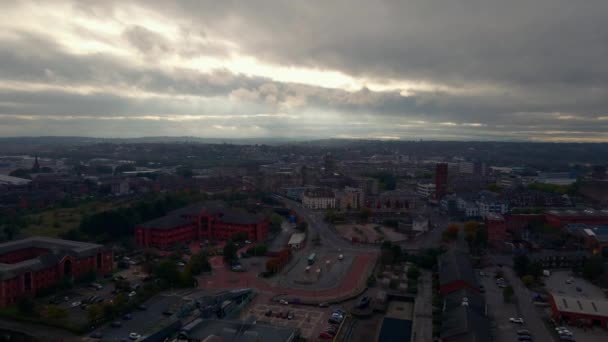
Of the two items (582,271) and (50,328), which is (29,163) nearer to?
(50,328)

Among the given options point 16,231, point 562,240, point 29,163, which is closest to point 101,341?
point 16,231

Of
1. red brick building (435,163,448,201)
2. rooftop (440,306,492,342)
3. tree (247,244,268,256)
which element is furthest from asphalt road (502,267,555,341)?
red brick building (435,163,448,201)

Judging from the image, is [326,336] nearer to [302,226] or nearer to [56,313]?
[56,313]

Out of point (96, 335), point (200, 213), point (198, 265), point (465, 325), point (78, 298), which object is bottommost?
point (78, 298)

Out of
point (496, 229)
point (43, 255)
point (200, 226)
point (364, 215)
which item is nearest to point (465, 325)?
point (496, 229)

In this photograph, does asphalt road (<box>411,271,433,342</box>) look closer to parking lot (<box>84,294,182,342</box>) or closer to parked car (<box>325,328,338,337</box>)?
parked car (<box>325,328,338,337</box>)

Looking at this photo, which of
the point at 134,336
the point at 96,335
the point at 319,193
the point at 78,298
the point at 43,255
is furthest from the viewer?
the point at 319,193
